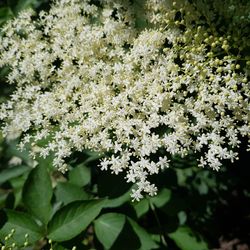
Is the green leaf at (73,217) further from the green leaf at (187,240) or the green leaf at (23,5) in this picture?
the green leaf at (23,5)

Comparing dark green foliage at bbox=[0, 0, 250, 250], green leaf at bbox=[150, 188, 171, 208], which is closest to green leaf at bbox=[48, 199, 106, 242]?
dark green foliage at bbox=[0, 0, 250, 250]

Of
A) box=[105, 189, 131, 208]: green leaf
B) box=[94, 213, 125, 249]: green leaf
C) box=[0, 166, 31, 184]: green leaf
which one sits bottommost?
box=[94, 213, 125, 249]: green leaf

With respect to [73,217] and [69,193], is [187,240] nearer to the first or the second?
[69,193]

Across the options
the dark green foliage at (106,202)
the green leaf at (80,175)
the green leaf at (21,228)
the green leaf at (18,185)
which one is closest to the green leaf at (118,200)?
the dark green foliage at (106,202)

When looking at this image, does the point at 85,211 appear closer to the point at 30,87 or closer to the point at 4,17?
the point at 30,87

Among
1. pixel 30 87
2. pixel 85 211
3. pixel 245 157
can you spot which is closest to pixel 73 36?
pixel 30 87

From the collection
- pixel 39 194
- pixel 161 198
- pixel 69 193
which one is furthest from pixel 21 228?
pixel 161 198

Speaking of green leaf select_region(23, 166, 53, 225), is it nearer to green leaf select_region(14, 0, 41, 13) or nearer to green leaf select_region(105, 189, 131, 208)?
green leaf select_region(105, 189, 131, 208)
